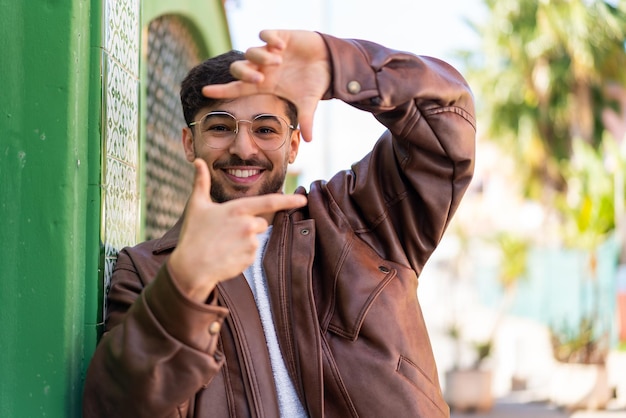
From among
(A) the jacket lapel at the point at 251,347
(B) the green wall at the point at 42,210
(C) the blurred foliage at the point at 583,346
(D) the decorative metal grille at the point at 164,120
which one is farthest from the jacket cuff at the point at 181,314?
(C) the blurred foliage at the point at 583,346

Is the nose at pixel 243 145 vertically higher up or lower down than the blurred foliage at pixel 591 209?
higher up

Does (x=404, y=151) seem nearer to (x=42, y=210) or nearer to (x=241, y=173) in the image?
(x=241, y=173)

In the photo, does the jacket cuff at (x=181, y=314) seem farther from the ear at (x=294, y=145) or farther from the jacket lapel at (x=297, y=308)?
the ear at (x=294, y=145)

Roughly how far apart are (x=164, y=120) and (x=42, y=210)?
3.43 meters

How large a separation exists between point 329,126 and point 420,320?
15371 mm

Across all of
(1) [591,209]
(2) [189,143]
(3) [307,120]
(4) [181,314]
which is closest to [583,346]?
(1) [591,209]

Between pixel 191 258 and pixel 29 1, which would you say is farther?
pixel 29 1

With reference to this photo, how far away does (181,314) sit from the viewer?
1967 mm

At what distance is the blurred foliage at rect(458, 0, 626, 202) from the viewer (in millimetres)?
21797

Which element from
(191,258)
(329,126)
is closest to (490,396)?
(329,126)

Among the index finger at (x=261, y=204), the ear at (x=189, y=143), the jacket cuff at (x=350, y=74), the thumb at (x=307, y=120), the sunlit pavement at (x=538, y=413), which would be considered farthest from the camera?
the sunlit pavement at (x=538, y=413)

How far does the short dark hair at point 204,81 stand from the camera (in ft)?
8.97

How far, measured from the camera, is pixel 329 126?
1784 cm

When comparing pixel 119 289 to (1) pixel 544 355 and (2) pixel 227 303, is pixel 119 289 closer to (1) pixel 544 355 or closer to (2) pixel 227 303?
(2) pixel 227 303
